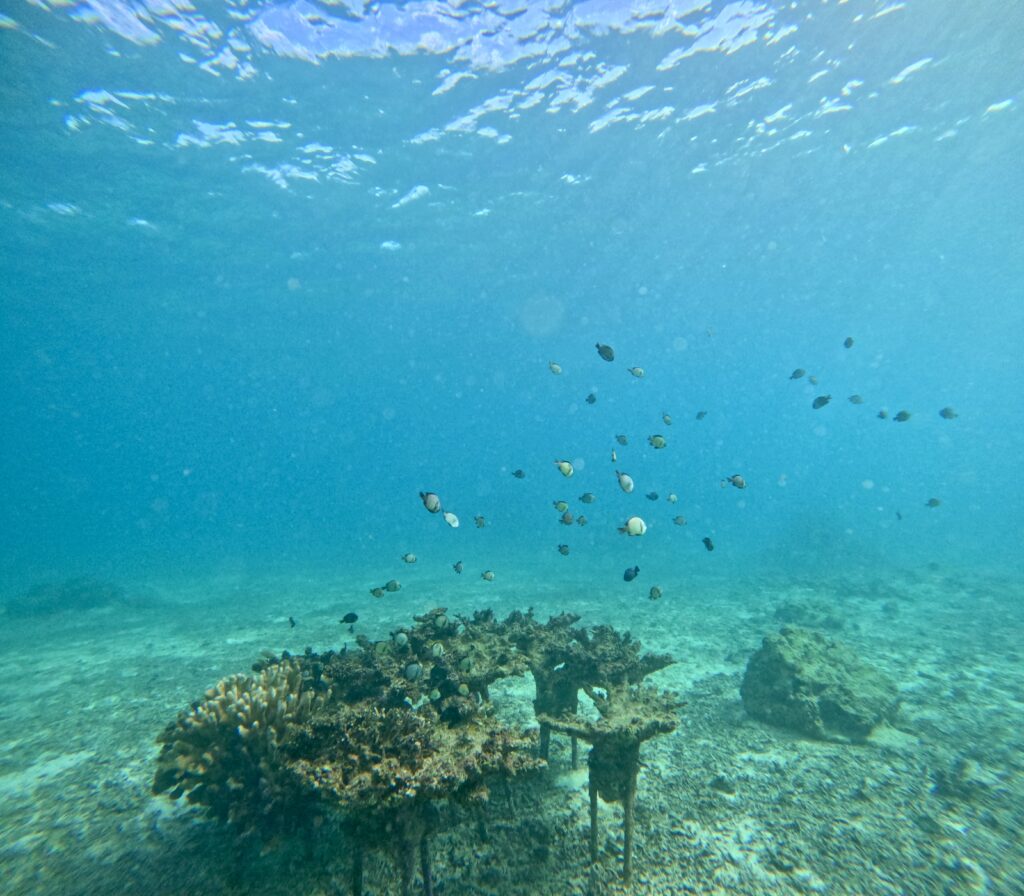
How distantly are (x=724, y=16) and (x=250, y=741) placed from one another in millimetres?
26960

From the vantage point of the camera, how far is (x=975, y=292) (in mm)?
60719

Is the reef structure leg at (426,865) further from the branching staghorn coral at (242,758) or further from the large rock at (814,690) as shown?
the large rock at (814,690)

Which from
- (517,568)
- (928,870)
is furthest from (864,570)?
(928,870)

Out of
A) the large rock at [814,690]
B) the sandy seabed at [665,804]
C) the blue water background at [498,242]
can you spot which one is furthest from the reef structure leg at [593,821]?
the blue water background at [498,242]

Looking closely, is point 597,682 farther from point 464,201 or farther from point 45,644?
point 464,201

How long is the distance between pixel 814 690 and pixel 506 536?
4006 cm

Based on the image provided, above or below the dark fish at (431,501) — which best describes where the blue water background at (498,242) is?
above

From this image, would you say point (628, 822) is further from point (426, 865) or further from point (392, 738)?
point (392, 738)

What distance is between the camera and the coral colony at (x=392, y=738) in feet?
12.7

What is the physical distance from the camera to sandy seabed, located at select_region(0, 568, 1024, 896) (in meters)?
4.76

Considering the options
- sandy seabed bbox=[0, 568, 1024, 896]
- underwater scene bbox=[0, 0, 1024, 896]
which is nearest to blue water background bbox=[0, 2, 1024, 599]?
underwater scene bbox=[0, 0, 1024, 896]

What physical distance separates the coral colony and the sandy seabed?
50 centimetres

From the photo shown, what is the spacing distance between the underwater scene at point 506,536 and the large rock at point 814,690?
7 cm

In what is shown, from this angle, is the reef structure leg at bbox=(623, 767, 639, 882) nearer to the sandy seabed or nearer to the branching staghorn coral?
the sandy seabed
